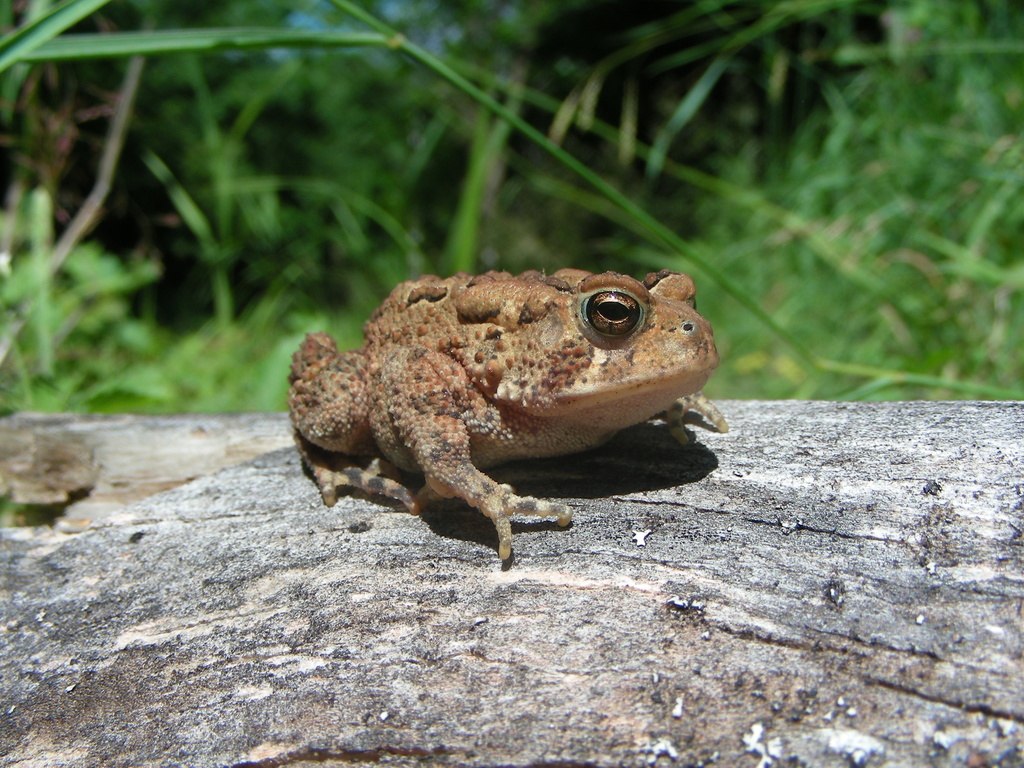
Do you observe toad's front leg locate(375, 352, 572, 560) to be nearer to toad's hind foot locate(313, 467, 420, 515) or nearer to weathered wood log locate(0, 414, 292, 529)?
toad's hind foot locate(313, 467, 420, 515)

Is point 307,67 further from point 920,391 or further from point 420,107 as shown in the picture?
point 920,391

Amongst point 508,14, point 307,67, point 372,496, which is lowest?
point 372,496

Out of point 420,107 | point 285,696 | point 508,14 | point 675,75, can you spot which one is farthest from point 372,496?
point 675,75

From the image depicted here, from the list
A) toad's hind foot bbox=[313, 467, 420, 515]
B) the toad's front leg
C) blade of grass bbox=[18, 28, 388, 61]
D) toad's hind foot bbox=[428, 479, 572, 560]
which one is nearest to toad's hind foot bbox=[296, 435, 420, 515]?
toad's hind foot bbox=[313, 467, 420, 515]

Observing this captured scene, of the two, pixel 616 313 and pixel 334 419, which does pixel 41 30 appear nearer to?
pixel 334 419

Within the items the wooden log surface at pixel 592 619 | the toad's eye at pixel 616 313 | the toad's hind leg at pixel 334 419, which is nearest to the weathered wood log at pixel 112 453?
the wooden log surface at pixel 592 619

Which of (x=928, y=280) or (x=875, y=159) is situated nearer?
(x=928, y=280)
